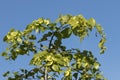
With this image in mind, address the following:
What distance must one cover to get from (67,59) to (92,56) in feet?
3.73

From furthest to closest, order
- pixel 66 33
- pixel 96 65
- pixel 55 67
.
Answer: pixel 96 65 → pixel 66 33 → pixel 55 67

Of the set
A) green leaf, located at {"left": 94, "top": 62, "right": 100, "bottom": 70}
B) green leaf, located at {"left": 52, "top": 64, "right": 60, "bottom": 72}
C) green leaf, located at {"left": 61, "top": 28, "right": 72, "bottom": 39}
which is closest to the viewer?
green leaf, located at {"left": 52, "top": 64, "right": 60, "bottom": 72}

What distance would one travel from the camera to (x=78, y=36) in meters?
8.65

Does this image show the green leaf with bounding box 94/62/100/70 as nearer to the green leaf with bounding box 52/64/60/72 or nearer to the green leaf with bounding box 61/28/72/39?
the green leaf with bounding box 61/28/72/39

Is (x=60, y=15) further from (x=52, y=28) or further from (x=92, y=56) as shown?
(x=92, y=56)

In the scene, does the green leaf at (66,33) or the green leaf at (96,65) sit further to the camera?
the green leaf at (96,65)

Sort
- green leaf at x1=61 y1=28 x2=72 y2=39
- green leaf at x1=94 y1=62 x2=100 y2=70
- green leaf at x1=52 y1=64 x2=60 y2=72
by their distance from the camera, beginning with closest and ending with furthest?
1. green leaf at x1=52 y1=64 x2=60 y2=72
2. green leaf at x1=61 y1=28 x2=72 y2=39
3. green leaf at x1=94 y1=62 x2=100 y2=70

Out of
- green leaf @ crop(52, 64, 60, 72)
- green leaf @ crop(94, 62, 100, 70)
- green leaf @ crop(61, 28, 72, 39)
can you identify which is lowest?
green leaf @ crop(52, 64, 60, 72)

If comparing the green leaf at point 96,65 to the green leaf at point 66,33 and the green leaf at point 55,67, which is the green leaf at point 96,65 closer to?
the green leaf at point 66,33

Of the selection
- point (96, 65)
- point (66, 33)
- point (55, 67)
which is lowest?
point (55, 67)

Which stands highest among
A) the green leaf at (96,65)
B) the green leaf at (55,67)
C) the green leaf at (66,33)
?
the green leaf at (66,33)

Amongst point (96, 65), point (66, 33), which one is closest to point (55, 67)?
point (66, 33)

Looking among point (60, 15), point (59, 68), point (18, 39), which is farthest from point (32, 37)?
point (59, 68)

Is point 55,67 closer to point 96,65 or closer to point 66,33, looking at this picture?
point 66,33
